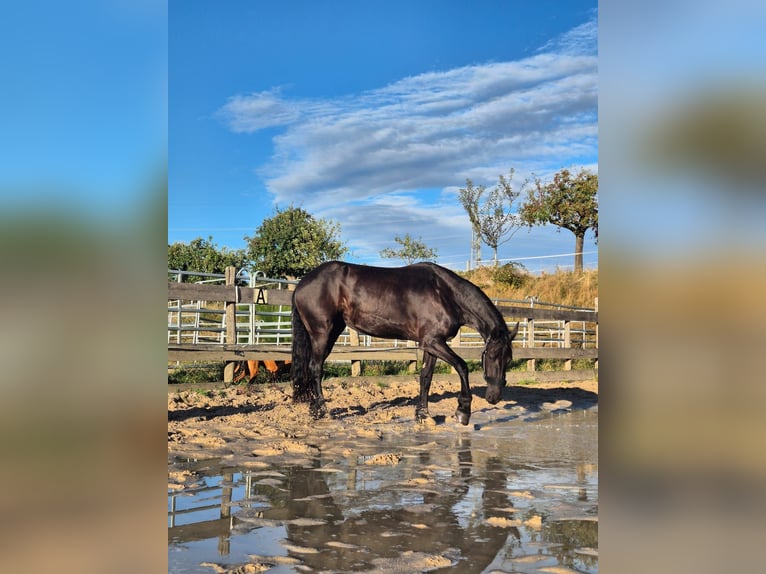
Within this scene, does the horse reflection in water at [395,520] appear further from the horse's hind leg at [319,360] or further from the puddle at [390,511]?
the horse's hind leg at [319,360]

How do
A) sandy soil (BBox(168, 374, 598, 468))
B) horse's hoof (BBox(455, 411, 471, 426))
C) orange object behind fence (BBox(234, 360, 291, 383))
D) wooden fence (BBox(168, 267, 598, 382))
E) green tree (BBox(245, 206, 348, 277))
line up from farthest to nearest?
1. green tree (BBox(245, 206, 348, 277))
2. orange object behind fence (BBox(234, 360, 291, 383))
3. wooden fence (BBox(168, 267, 598, 382))
4. horse's hoof (BBox(455, 411, 471, 426))
5. sandy soil (BBox(168, 374, 598, 468))

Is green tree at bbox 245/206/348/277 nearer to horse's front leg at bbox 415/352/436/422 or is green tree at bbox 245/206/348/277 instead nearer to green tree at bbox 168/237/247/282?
green tree at bbox 168/237/247/282

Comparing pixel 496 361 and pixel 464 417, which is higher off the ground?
pixel 496 361

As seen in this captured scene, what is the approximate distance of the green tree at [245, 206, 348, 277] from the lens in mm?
34594

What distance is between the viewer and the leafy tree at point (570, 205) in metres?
28.6

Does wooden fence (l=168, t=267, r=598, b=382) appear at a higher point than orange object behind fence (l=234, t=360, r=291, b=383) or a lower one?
higher

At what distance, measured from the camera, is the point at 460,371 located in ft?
21.8

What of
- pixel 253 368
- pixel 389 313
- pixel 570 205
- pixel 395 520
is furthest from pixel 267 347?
pixel 570 205

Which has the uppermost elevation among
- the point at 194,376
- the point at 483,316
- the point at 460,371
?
the point at 483,316

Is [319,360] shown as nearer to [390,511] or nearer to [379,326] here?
[379,326]

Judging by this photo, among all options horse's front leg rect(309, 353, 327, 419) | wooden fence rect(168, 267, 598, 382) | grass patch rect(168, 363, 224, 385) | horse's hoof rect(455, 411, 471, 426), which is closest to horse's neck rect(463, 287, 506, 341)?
horse's hoof rect(455, 411, 471, 426)

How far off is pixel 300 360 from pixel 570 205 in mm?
23866

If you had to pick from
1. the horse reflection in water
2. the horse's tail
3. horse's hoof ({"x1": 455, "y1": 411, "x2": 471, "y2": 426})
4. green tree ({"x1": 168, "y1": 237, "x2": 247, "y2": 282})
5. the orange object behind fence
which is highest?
green tree ({"x1": 168, "y1": 237, "x2": 247, "y2": 282})
